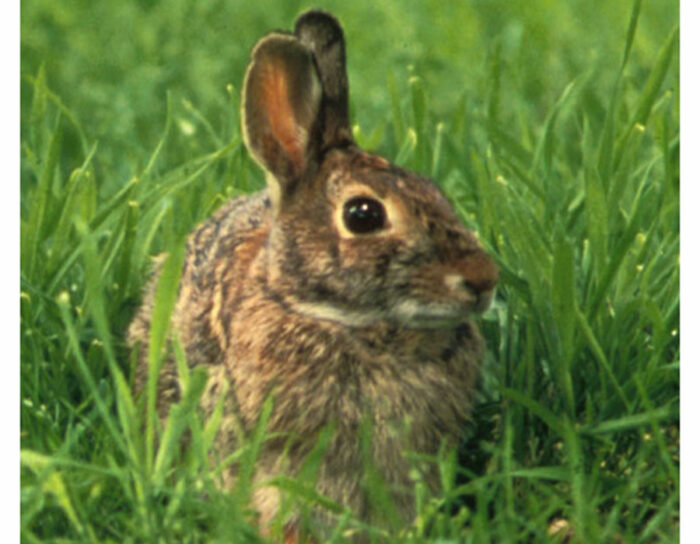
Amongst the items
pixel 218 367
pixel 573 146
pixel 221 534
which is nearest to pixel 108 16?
pixel 573 146

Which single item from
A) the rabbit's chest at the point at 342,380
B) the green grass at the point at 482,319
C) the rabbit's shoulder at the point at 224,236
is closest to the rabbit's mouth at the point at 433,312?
the rabbit's chest at the point at 342,380

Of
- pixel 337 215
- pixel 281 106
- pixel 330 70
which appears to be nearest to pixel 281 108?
pixel 281 106

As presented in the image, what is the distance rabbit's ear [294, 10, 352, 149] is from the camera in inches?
150

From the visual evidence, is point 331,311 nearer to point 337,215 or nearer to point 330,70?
point 337,215

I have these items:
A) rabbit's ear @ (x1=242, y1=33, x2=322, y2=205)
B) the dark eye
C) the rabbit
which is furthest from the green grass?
the dark eye

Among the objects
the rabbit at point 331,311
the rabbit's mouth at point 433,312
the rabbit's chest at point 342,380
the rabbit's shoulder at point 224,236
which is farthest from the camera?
the rabbit's shoulder at point 224,236

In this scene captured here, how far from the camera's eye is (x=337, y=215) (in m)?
3.69

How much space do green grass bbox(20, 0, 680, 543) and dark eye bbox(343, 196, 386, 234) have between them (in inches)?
15.7

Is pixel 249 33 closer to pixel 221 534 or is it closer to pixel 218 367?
pixel 218 367

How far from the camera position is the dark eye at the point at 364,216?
3.62 meters

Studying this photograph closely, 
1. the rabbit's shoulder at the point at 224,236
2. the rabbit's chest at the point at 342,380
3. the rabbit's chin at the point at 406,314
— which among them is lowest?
the rabbit's chest at the point at 342,380

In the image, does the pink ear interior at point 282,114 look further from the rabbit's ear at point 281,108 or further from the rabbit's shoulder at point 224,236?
the rabbit's shoulder at point 224,236

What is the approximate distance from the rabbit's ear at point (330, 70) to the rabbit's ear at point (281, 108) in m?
0.04

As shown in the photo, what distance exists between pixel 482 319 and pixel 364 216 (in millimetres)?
757
